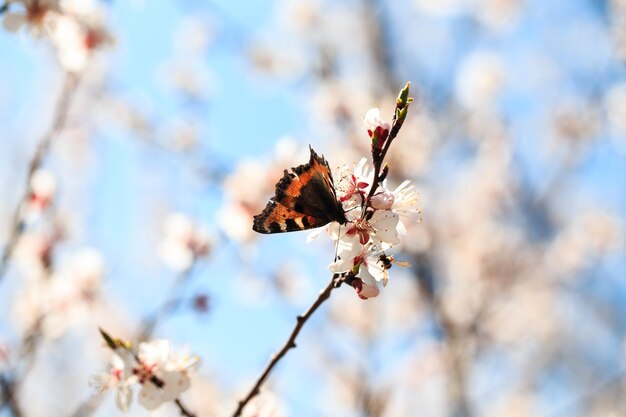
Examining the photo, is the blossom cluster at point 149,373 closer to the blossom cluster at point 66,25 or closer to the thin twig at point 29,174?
the thin twig at point 29,174

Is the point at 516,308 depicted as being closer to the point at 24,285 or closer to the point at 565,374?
the point at 565,374

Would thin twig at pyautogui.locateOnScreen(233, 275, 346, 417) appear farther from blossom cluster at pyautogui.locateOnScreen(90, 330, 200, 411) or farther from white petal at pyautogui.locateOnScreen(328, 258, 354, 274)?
blossom cluster at pyautogui.locateOnScreen(90, 330, 200, 411)

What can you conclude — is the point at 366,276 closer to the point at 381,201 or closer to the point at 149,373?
the point at 381,201

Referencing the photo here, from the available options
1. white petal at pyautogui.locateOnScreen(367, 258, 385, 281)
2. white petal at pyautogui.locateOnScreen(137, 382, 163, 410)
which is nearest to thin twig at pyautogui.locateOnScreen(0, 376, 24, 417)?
white petal at pyautogui.locateOnScreen(137, 382, 163, 410)

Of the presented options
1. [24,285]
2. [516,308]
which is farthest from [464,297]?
[24,285]

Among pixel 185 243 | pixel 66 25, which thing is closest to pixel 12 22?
pixel 66 25
